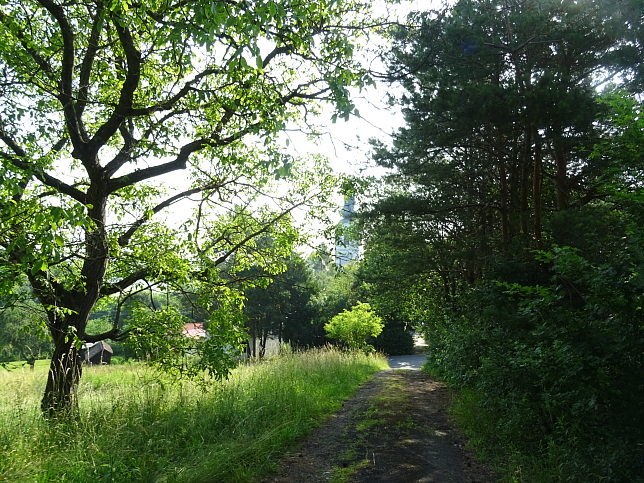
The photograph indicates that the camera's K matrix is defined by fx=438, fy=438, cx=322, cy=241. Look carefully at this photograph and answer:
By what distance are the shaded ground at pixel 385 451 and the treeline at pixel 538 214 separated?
0.48 m

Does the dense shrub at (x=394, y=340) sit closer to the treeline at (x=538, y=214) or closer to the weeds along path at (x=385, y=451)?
the treeline at (x=538, y=214)

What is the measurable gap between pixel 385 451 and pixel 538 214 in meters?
5.78

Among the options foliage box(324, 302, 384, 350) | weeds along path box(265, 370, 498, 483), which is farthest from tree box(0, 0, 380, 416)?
foliage box(324, 302, 384, 350)

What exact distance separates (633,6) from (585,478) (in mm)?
7553

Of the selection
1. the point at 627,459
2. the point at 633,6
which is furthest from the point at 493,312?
the point at 633,6

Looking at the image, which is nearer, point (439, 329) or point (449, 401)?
point (449, 401)

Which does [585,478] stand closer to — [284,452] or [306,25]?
[284,452]

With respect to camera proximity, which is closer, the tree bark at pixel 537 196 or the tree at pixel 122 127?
the tree at pixel 122 127

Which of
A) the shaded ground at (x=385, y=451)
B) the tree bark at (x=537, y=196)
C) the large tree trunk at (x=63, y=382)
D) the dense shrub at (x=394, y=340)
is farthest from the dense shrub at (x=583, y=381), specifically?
the dense shrub at (x=394, y=340)

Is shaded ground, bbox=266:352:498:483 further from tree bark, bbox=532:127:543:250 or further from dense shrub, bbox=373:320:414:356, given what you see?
dense shrub, bbox=373:320:414:356

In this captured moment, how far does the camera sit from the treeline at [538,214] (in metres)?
3.98

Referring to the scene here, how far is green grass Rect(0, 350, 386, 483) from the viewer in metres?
4.01

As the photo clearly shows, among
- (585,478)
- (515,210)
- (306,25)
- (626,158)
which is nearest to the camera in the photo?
(585,478)

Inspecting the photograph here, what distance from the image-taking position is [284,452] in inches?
215
